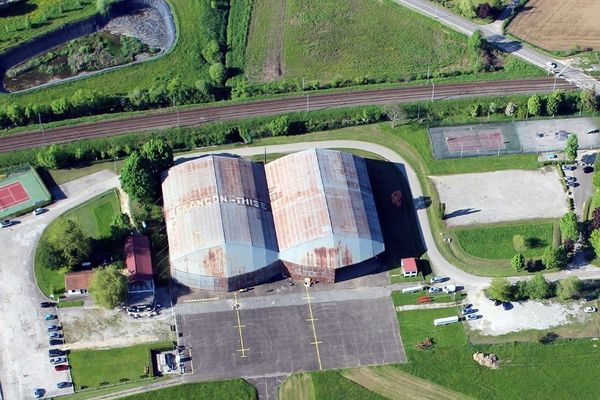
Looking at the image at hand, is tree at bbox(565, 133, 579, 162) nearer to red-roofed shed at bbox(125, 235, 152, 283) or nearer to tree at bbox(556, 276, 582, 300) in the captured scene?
tree at bbox(556, 276, 582, 300)

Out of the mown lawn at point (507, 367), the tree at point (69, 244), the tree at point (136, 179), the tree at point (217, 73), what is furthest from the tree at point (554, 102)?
the tree at point (69, 244)

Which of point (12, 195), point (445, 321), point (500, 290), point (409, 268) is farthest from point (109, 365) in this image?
point (500, 290)

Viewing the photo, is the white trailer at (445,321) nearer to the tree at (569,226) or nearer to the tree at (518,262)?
the tree at (518,262)

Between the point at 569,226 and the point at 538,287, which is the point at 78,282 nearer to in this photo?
the point at 538,287

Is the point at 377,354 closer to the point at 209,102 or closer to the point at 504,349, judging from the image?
the point at 504,349

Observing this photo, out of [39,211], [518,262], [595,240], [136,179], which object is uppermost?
[136,179]

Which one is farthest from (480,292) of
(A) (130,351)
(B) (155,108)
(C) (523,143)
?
(B) (155,108)

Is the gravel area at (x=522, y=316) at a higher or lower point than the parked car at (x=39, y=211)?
lower
